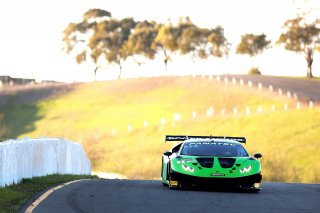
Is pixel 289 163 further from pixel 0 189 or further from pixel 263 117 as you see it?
pixel 0 189

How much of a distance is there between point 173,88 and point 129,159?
1815 inches

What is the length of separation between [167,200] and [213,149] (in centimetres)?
430

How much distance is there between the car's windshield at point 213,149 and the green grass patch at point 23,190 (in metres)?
3.01

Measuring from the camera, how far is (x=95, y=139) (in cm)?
9125

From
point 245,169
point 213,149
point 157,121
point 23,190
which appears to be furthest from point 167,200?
point 157,121

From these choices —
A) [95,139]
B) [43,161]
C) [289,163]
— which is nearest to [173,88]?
[95,139]

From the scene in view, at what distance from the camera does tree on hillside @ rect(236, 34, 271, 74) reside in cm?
14912

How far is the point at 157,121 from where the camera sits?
335 ft

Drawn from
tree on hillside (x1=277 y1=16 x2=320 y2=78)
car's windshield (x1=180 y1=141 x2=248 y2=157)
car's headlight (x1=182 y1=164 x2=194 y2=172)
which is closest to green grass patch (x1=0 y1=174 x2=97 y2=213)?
car's headlight (x1=182 y1=164 x2=194 y2=172)

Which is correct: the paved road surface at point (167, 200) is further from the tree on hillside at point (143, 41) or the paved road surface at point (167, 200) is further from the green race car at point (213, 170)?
the tree on hillside at point (143, 41)

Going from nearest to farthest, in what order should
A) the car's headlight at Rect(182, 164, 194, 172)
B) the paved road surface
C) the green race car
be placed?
the paved road surface → the green race car → the car's headlight at Rect(182, 164, 194, 172)

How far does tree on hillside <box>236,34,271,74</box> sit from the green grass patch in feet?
413

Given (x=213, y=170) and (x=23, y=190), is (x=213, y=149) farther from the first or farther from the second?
(x=23, y=190)

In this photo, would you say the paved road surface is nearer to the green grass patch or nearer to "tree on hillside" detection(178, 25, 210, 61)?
the green grass patch
